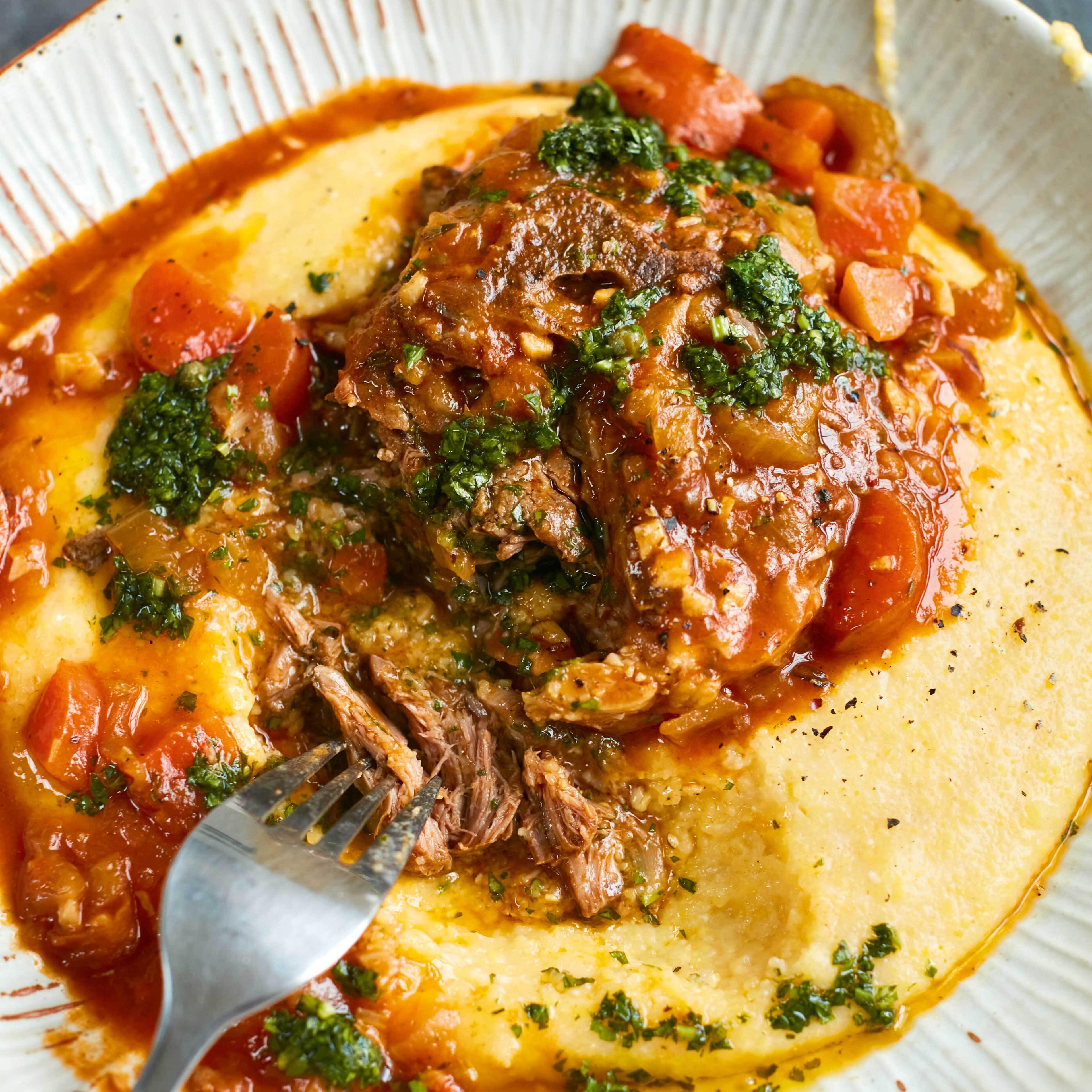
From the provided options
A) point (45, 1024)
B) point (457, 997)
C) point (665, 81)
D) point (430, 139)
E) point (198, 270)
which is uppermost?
point (665, 81)

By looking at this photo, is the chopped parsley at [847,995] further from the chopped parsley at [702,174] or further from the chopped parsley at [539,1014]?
the chopped parsley at [702,174]

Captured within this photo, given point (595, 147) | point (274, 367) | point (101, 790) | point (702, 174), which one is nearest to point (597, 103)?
point (595, 147)

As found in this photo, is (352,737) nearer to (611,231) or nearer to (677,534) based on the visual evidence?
(677,534)

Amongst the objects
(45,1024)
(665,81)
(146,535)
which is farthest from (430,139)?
(45,1024)

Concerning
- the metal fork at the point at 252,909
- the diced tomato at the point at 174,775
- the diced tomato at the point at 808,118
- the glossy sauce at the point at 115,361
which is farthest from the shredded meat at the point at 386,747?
the diced tomato at the point at 808,118

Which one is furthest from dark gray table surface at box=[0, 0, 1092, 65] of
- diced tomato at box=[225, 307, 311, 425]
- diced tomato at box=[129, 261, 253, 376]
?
diced tomato at box=[225, 307, 311, 425]

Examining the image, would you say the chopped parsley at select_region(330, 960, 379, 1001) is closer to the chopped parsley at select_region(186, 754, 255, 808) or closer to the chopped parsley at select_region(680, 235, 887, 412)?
the chopped parsley at select_region(186, 754, 255, 808)

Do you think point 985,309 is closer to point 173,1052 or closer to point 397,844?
point 397,844
